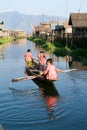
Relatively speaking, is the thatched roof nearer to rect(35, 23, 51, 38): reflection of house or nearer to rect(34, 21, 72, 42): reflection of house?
rect(34, 21, 72, 42): reflection of house

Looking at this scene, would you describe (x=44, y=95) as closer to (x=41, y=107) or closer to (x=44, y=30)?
(x=41, y=107)

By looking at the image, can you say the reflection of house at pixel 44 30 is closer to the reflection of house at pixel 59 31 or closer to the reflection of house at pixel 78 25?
the reflection of house at pixel 59 31

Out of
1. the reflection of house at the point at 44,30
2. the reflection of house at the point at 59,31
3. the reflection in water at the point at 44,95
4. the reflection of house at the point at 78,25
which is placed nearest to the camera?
the reflection in water at the point at 44,95

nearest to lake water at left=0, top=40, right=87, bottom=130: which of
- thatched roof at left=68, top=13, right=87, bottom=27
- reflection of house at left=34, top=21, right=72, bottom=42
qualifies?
reflection of house at left=34, top=21, right=72, bottom=42

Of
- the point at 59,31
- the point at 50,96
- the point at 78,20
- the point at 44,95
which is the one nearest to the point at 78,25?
the point at 78,20

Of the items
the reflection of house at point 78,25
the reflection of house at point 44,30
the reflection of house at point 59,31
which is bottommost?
the reflection of house at point 44,30

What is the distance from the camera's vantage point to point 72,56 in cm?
3244

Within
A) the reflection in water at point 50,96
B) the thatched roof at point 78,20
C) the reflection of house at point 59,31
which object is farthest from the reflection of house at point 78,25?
the reflection in water at point 50,96

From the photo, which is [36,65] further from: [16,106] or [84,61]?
[16,106]

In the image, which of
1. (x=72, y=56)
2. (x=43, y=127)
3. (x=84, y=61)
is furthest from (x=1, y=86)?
(x=72, y=56)

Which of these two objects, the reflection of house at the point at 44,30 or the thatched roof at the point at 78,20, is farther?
the reflection of house at the point at 44,30

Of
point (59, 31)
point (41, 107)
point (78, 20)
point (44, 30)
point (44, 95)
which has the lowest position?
point (44, 30)

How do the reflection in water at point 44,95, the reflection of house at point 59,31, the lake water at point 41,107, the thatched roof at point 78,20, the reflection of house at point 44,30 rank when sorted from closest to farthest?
the lake water at point 41,107 → the reflection in water at point 44,95 → the thatched roof at point 78,20 → the reflection of house at point 59,31 → the reflection of house at point 44,30

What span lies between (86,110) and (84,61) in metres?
15.6
